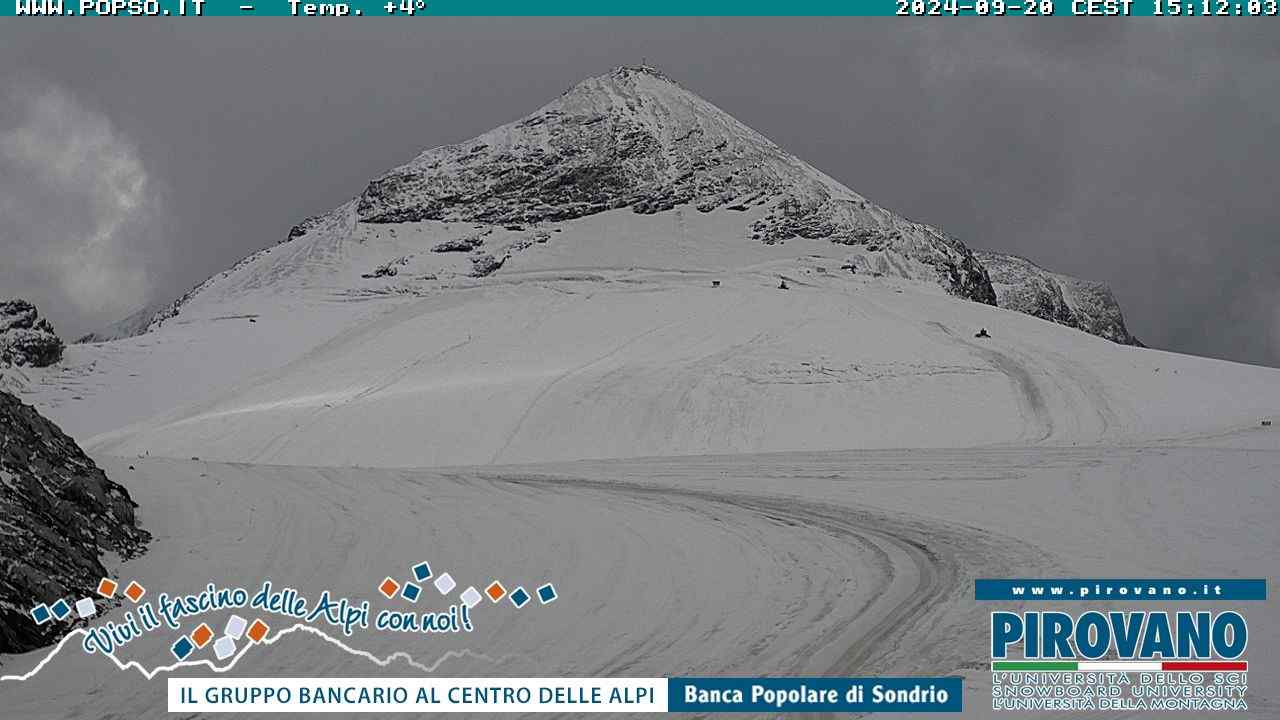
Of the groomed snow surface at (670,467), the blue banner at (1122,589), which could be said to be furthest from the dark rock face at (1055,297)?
the blue banner at (1122,589)

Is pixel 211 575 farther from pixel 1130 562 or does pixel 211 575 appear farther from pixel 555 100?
pixel 555 100

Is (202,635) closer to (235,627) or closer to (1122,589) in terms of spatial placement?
(235,627)

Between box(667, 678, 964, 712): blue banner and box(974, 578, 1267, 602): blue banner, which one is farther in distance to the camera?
box(974, 578, 1267, 602): blue banner

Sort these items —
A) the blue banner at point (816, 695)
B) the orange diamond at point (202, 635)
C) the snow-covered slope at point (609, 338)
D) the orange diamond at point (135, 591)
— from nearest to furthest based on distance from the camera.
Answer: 1. the blue banner at point (816, 695)
2. the orange diamond at point (202, 635)
3. the orange diamond at point (135, 591)
4. the snow-covered slope at point (609, 338)

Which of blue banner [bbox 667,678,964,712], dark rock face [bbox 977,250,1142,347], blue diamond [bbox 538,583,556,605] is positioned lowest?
dark rock face [bbox 977,250,1142,347]

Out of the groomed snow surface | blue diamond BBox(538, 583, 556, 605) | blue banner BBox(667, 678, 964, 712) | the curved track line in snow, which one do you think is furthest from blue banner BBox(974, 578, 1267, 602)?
the curved track line in snow

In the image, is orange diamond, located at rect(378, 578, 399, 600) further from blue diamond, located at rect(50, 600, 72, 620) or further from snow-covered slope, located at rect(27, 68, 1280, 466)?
snow-covered slope, located at rect(27, 68, 1280, 466)

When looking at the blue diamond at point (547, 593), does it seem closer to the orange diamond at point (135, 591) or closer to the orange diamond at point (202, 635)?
the orange diamond at point (202, 635)
